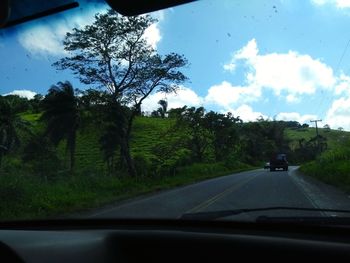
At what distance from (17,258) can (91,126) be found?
1174 inches

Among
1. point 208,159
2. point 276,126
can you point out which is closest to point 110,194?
point 208,159

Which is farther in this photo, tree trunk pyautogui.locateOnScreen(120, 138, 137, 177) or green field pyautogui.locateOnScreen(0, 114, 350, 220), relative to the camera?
tree trunk pyautogui.locateOnScreen(120, 138, 137, 177)

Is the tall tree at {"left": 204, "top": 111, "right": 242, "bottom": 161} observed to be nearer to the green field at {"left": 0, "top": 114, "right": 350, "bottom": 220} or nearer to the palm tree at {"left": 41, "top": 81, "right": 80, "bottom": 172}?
the green field at {"left": 0, "top": 114, "right": 350, "bottom": 220}

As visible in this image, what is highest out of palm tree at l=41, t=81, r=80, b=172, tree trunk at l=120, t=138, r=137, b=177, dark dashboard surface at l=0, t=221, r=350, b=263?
palm tree at l=41, t=81, r=80, b=172

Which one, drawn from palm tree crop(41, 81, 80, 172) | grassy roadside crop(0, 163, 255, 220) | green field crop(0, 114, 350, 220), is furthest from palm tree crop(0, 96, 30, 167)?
grassy roadside crop(0, 163, 255, 220)

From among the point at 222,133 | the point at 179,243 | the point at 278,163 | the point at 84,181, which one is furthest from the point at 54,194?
the point at 222,133

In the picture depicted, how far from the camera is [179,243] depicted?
116 inches

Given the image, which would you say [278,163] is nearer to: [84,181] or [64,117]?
[64,117]

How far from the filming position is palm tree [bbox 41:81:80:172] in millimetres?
29050

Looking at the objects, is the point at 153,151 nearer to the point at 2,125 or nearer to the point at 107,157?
the point at 107,157

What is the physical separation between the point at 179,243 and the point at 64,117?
31.0 m

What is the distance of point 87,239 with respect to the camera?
9.73ft

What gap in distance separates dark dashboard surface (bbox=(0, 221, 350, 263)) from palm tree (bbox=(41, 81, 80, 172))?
25.2 meters

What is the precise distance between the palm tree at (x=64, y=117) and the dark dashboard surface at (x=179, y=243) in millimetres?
25227
